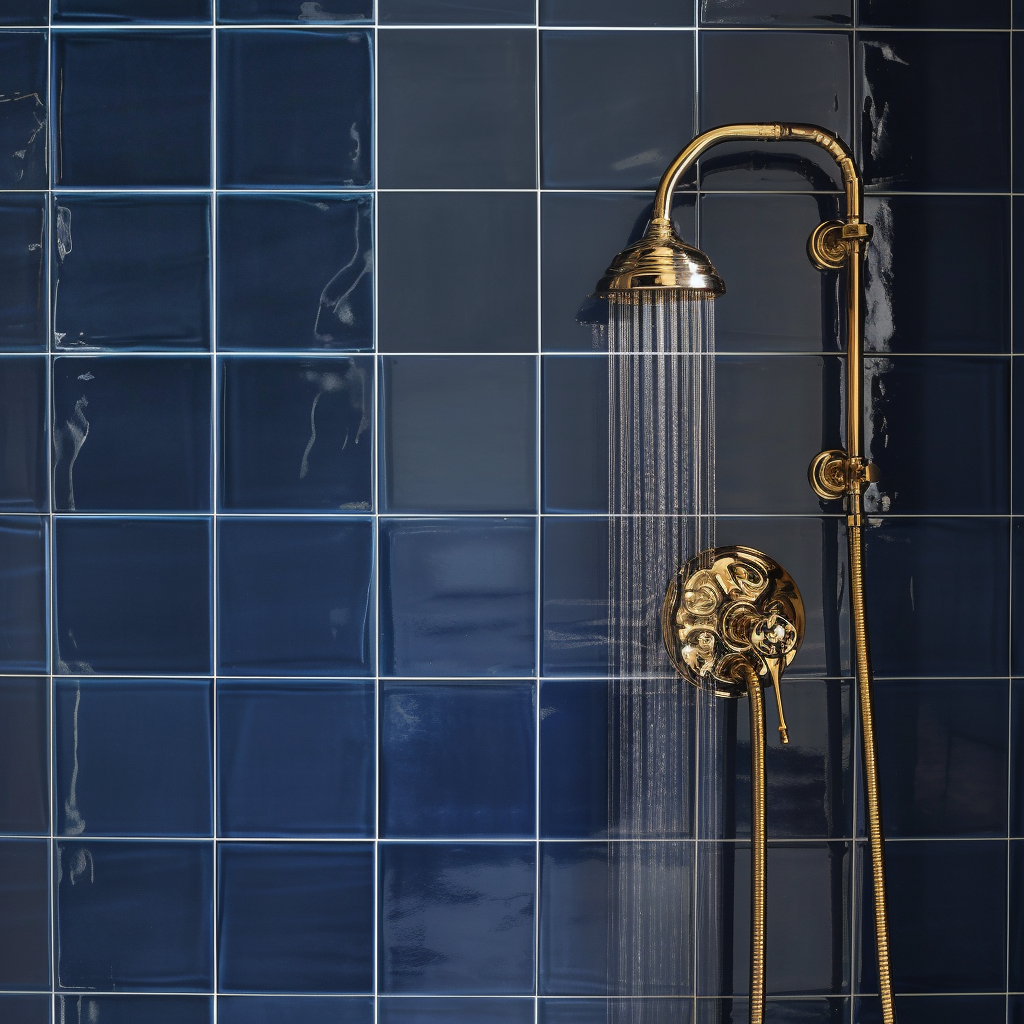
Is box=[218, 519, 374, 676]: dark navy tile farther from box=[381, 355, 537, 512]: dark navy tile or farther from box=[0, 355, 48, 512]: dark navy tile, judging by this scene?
box=[0, 355, 48, 512]: dark navy tile

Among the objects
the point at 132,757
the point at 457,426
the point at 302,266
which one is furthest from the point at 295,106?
the point at 132,757

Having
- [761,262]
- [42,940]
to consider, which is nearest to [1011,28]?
[761,262]

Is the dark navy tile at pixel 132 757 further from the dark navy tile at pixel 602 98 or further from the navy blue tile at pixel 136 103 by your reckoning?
the dark navy tile at pixel 602 98

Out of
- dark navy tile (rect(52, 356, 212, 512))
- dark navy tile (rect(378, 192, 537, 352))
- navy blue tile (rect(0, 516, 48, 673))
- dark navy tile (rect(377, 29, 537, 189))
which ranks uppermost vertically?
dark navy tile (rect(377, 29, 537, 189))

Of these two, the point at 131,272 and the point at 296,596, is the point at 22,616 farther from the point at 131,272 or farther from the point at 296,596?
the point at 131,272

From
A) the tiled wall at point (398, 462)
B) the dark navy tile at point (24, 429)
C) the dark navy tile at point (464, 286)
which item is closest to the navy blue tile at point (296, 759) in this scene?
the tiled wall at point (398, 462)

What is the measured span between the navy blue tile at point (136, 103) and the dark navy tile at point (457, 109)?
0.23m

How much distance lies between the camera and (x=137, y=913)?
3.63ft

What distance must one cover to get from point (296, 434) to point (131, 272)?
29cm

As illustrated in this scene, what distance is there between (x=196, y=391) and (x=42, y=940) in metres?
0.71

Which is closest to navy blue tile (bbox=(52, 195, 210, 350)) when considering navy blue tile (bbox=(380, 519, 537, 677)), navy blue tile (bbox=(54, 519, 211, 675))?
navy blue tile (bbox=(54, 519, 211, 675))

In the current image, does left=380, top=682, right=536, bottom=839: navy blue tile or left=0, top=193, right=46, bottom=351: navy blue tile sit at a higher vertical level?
left=0, top=193, right=46, bottom=351: navy blue tile

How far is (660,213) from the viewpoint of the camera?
3.28 feet

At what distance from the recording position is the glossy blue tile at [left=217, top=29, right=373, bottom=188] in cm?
110
